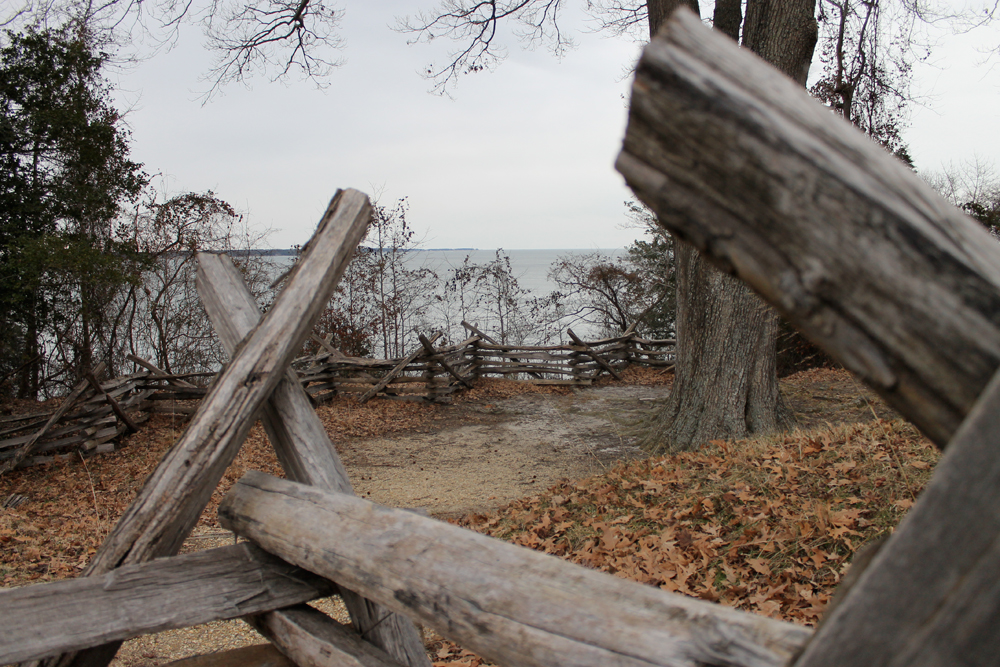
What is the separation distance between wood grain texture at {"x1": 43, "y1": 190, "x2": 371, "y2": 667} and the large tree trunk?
566 cm

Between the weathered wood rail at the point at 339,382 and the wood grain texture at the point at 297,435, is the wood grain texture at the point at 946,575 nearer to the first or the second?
the wood grain texture at the point at 297,435

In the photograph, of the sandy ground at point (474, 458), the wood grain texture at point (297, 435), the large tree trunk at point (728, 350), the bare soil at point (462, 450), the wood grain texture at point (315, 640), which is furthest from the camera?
the large tree trunk at point (728, 350)

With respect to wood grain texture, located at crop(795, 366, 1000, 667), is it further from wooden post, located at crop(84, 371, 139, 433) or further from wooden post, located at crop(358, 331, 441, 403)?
wooden post, located at crop(358, 331, 441, 403)

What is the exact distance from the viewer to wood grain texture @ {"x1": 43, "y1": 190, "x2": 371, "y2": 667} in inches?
83.9

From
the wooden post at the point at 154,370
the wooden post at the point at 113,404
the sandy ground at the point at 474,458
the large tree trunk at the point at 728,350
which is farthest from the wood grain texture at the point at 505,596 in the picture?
the wooden post at the point at 154,370

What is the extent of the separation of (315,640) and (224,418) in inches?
32.3

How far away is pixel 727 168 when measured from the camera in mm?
869

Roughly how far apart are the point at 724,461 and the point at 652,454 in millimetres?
2373

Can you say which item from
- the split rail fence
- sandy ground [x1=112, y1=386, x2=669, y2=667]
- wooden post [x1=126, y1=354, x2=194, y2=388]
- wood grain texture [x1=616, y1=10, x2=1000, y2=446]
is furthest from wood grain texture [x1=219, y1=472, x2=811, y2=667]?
wooden post [x1=126, y1=354, x2=194, y2=388]

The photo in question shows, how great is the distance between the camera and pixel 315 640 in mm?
2119

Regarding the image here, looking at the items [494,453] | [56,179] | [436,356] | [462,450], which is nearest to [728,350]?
[494,453]

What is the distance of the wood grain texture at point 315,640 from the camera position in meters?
2.04

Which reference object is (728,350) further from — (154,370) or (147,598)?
(154,370)

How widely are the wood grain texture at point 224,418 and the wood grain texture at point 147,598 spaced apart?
0.11 meters
